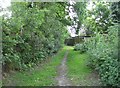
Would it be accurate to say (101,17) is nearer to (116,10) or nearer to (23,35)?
(116,10)

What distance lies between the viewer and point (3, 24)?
8227mm

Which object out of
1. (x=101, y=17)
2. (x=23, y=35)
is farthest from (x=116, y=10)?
(x=101, y=17)

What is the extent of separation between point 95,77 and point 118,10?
3.11 meters

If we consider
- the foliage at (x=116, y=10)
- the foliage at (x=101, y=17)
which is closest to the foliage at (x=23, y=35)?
the foliage at (x=116, y=10)

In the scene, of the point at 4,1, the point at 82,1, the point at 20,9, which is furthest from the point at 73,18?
the point at 4,1

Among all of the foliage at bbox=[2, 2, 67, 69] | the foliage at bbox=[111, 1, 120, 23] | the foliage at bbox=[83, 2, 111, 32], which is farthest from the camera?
the foliage at bbox=[83, 2, 111, 32]

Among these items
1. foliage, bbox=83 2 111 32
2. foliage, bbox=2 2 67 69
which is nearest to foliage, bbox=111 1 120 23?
foliage, bbox=2 2 67 69

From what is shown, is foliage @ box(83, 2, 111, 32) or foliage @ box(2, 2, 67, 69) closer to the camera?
foliage @ box(2, 2, 67, 69)

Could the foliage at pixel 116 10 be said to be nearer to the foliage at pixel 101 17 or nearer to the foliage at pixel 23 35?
the foliage at pixel 23 35

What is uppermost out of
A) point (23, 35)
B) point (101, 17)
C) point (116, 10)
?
point (116, 10)

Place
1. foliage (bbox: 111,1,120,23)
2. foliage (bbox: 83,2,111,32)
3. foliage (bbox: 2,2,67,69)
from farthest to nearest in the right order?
foliage (bbox: 83,2,111,32)
foliage (bbox: 111,1,120,23)
foliage (bbox: 2,2,67,69)

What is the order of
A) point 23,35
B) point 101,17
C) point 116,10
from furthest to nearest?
point 101,17
point 23,35
point 116,10

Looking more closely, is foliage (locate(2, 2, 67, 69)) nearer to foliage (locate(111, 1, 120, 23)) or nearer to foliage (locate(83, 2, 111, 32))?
foliage (locate(111, 1, 120, 23))

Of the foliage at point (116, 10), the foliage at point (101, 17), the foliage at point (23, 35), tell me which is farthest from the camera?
the foliage at point (101, 17)
